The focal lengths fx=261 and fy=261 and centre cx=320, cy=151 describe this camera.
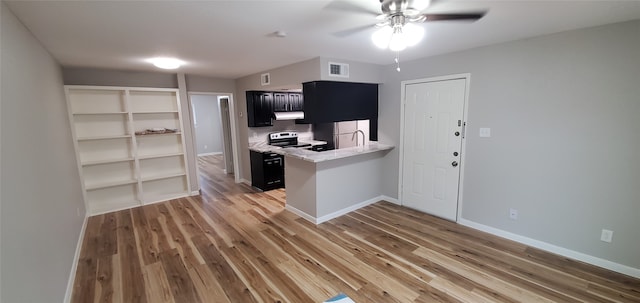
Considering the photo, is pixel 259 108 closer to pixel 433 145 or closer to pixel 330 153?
pixel 330 153

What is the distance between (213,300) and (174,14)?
2306mm

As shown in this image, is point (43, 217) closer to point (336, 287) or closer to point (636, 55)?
point (336, 287)

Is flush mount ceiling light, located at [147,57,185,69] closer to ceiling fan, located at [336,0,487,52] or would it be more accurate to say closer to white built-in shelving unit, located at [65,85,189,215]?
white built-in shelving unit, located at [65,85,189,215]

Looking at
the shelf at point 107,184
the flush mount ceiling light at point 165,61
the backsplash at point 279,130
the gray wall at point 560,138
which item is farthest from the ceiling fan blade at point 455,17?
the shelf at point 107,184

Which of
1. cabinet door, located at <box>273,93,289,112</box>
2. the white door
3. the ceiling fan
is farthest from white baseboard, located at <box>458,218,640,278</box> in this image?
cabinet door, located at <box>273,93,289,112</box>

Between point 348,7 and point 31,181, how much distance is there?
102 inches

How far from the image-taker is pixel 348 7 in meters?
1.84

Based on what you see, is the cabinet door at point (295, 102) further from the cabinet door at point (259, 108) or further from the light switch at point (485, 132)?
the light switch at point (485, 132)

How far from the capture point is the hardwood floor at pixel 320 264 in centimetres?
229

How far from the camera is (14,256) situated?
1447 millimetres

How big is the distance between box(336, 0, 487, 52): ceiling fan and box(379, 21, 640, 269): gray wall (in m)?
1.65

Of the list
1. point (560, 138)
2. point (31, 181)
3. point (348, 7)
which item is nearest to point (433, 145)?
point (560, 138)

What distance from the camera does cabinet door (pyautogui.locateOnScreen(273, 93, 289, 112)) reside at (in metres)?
5.35

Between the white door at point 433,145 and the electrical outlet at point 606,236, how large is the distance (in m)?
1.38
